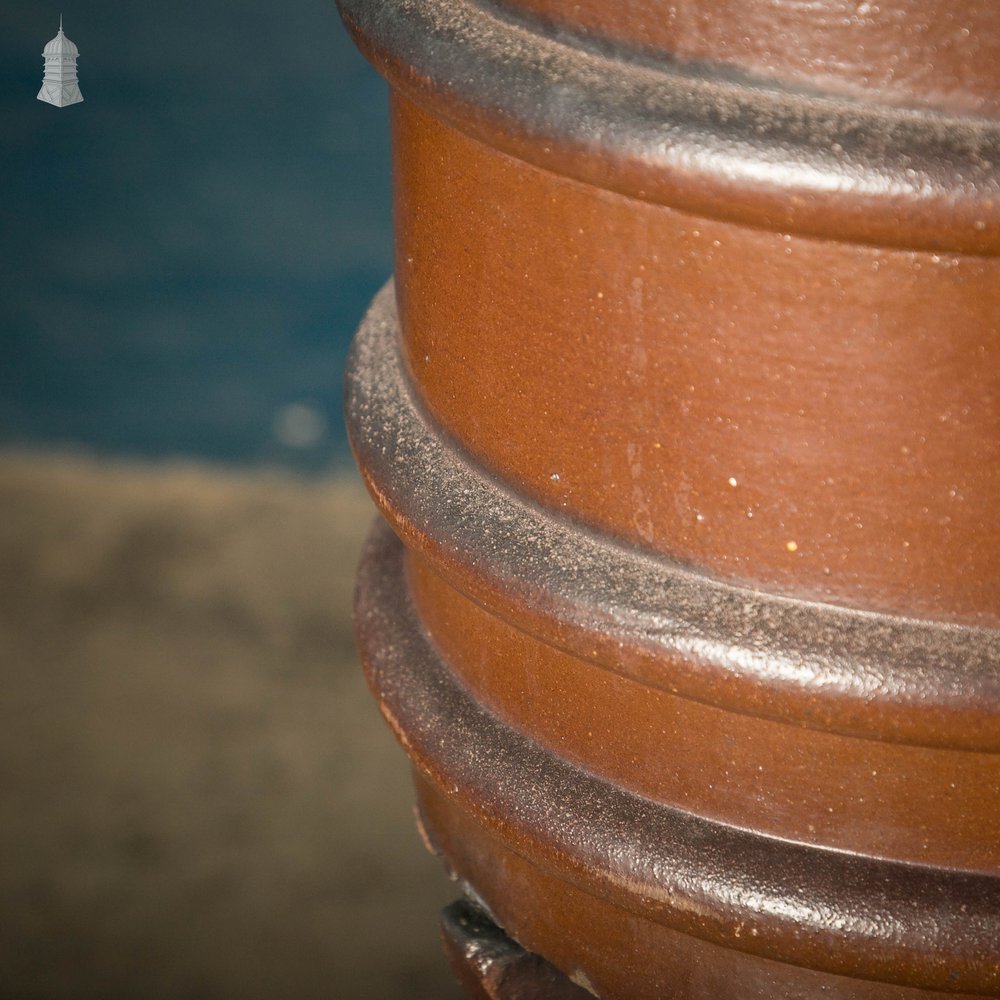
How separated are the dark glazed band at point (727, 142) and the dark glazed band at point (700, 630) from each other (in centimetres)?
19

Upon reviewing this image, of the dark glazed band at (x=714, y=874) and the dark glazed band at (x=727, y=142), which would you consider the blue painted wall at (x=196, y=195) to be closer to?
the dark glazed band at (x=714, y=874)

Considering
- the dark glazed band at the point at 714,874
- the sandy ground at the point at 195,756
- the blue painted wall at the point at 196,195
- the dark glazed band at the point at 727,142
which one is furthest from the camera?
the blue painted wall at the point at 196,195

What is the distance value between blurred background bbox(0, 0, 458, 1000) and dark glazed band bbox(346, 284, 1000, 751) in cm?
132

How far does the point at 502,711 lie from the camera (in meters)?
0.88

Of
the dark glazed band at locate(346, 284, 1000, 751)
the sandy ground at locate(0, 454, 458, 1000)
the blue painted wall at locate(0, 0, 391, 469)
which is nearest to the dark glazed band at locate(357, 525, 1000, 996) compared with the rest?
the dark glazed band at locate(346, 284, 1000, 751)

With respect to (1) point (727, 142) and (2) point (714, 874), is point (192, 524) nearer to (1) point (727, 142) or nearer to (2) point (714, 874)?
(2) point (714, 874)

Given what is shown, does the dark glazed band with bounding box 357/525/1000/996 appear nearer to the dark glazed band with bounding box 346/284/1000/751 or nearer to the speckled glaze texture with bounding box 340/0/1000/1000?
the speckled glaze texture with bounding box 340/0/1000/1000

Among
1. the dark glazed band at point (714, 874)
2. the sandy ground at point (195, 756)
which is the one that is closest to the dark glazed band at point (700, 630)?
the dark glazed band at point (714, 874)

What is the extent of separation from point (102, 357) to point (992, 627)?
2.51 m

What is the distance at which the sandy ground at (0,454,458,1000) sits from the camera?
197 centimetres

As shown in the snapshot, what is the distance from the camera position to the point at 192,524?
2.69 m

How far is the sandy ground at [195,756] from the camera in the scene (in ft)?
6.47

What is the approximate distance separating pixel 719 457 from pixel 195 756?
1691 millimetres

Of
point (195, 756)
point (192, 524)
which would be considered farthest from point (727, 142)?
point (192, 524)
